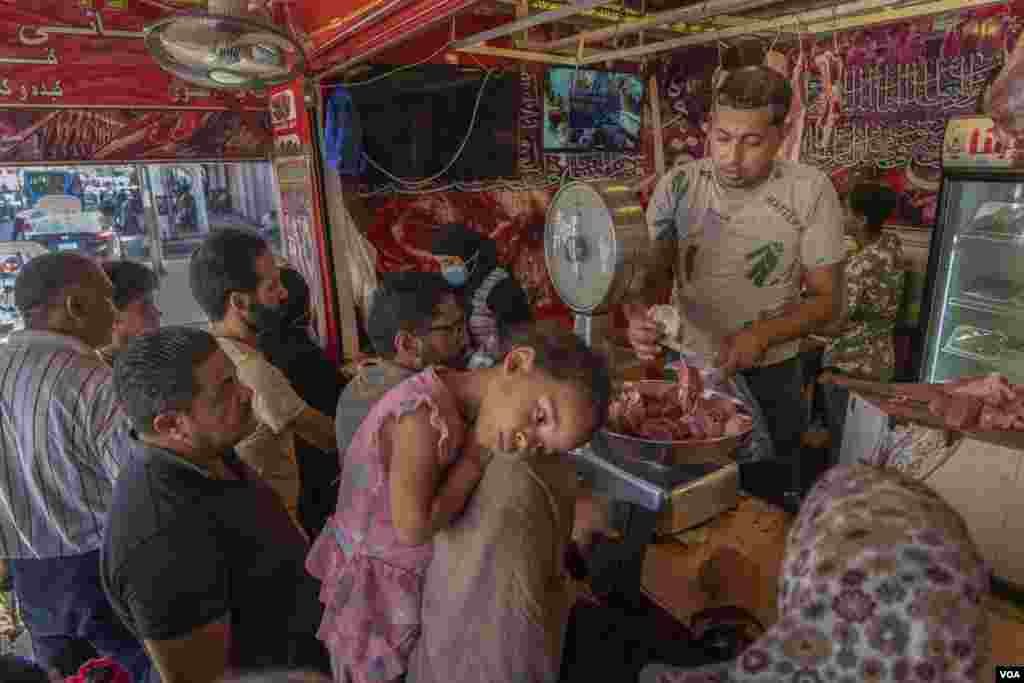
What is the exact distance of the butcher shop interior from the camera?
1056 millimetres

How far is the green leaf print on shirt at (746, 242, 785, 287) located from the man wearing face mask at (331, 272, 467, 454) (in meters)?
0.98

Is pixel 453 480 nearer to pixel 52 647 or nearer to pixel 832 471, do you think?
pixel 832 471

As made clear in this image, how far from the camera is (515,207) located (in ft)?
16.6

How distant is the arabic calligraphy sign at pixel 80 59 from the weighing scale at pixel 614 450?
3505 millimetres

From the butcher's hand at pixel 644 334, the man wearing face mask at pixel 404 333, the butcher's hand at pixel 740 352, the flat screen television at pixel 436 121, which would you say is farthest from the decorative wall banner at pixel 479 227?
the butcher's hand at pixel 740 352

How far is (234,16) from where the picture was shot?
5.86 feet

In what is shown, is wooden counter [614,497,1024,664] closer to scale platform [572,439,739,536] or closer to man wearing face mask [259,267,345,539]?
scale platform [572,439,739,536]

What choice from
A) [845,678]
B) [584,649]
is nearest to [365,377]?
[584,649]

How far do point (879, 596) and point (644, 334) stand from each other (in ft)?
3.35

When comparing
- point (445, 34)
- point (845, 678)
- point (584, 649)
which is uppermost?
point (445, 34)

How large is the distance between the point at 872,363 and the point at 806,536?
3.57 meters

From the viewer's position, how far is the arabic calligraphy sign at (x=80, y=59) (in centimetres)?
359

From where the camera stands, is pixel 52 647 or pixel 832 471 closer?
pixel 832 471

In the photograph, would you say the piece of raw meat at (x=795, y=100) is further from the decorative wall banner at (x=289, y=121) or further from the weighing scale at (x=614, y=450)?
the weighing scale at (x=614, y=450)
